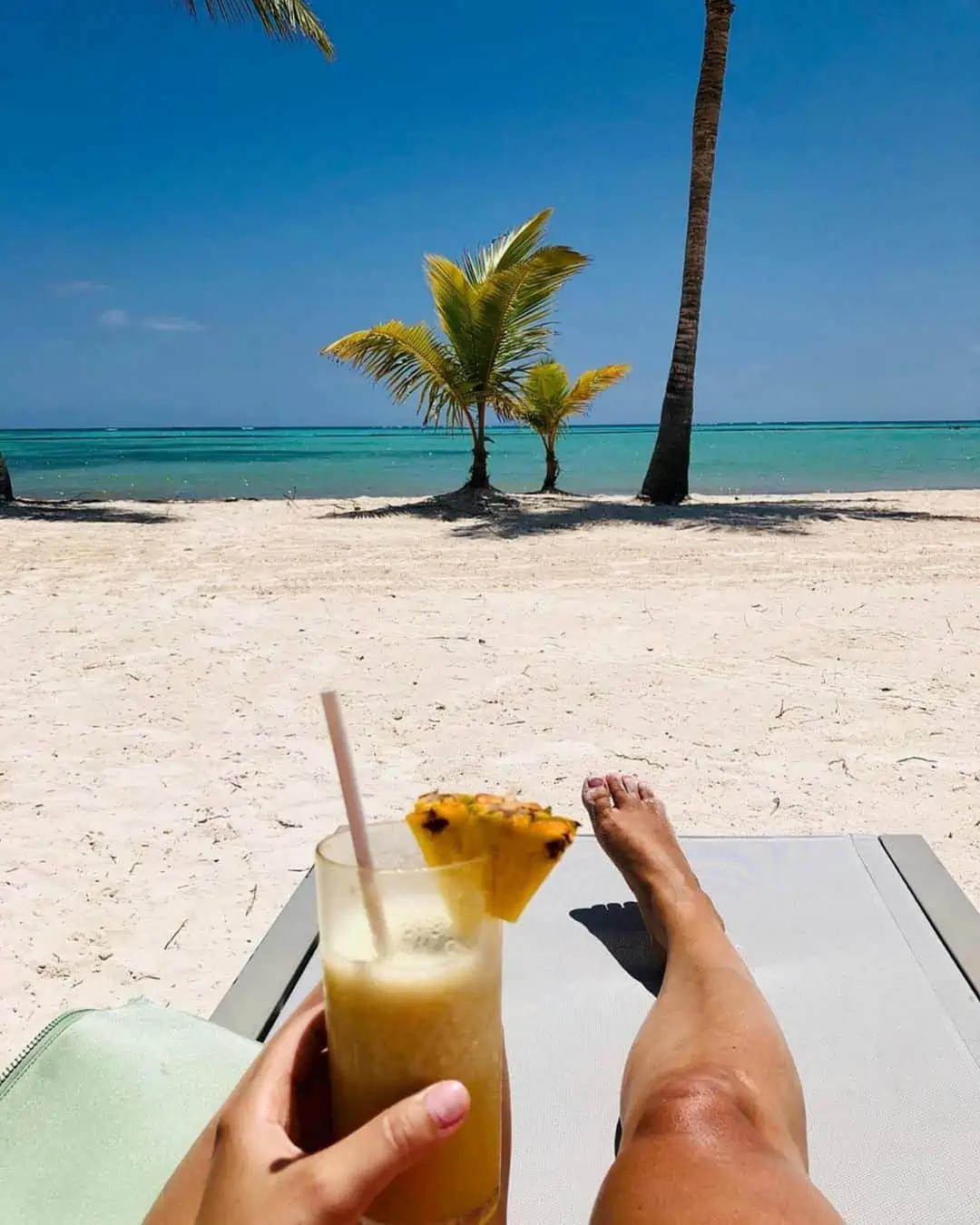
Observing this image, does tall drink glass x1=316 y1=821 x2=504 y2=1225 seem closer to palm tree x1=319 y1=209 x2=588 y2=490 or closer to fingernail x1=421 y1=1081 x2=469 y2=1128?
fingernail x1=421 y1=1081 x2=469 y2=1128

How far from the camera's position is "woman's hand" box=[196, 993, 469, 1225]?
0.72 meters

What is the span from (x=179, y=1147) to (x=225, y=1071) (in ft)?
0.45

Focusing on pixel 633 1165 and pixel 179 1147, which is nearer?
pixel 633 1165

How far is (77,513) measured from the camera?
10.6 m

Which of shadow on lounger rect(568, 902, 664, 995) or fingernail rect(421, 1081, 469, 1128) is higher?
fingernail rect(421, 1081, 469, 1128)

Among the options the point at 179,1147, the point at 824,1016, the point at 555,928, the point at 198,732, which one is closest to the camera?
the point at 179,1147

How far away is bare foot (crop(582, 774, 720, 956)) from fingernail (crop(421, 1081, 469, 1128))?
1.11 m

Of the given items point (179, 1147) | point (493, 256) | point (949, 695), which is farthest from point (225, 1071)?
point (493, 256)

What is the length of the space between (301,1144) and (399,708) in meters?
3.03

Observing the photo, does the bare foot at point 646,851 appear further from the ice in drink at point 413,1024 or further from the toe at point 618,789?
the ice in drink at point 413,1024

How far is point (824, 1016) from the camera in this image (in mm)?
1696

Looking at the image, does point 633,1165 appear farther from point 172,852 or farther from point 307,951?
point 172,852

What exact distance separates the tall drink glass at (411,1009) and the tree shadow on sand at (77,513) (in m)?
9.56

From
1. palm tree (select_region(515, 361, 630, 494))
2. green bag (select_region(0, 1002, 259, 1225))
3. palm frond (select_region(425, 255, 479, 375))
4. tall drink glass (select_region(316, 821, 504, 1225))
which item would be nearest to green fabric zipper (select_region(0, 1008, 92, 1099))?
→ green bag (select_region(0, 1002, 259, 1225))
